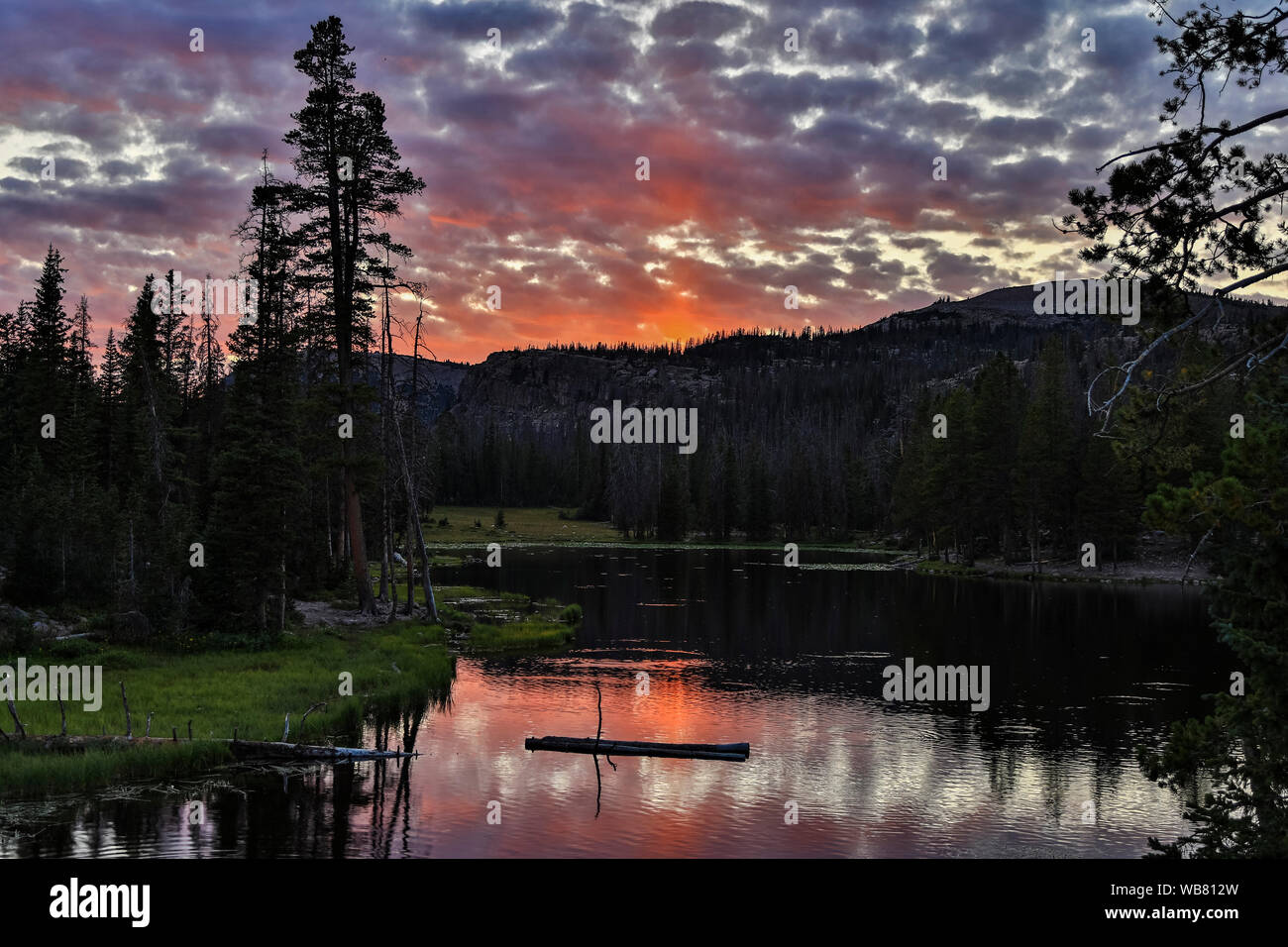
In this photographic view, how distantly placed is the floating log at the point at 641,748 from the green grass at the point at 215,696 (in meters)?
5.62

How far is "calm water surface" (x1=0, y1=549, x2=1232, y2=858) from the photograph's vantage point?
19734 mm

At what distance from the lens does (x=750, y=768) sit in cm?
2595

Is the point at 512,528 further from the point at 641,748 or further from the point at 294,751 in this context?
the point at 294,751

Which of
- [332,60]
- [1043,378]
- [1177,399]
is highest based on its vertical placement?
[332,60]

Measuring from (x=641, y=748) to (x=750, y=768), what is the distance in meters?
2.87

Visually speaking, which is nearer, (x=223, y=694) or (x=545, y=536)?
(x=223, y=694)

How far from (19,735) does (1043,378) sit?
9160 centimetres

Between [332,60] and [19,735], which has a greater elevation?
[332,60]

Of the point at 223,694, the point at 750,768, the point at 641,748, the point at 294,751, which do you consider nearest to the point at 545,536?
the point at 223,694

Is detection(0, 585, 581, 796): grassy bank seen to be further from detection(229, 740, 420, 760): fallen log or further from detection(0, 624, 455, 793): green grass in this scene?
detection(229, 740, 420, 760): fallen log

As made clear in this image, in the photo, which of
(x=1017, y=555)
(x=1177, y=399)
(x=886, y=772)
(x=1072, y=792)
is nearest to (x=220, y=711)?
(x=886, y=772)

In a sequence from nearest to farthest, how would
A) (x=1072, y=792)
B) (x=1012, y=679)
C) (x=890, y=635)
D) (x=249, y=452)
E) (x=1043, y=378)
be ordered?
1. (x=1072, y=792)
2. (x=249, y=452)
3. (x=1012, y=679)
4. (x=890, y=635)
5. (x=1043, y=378)
